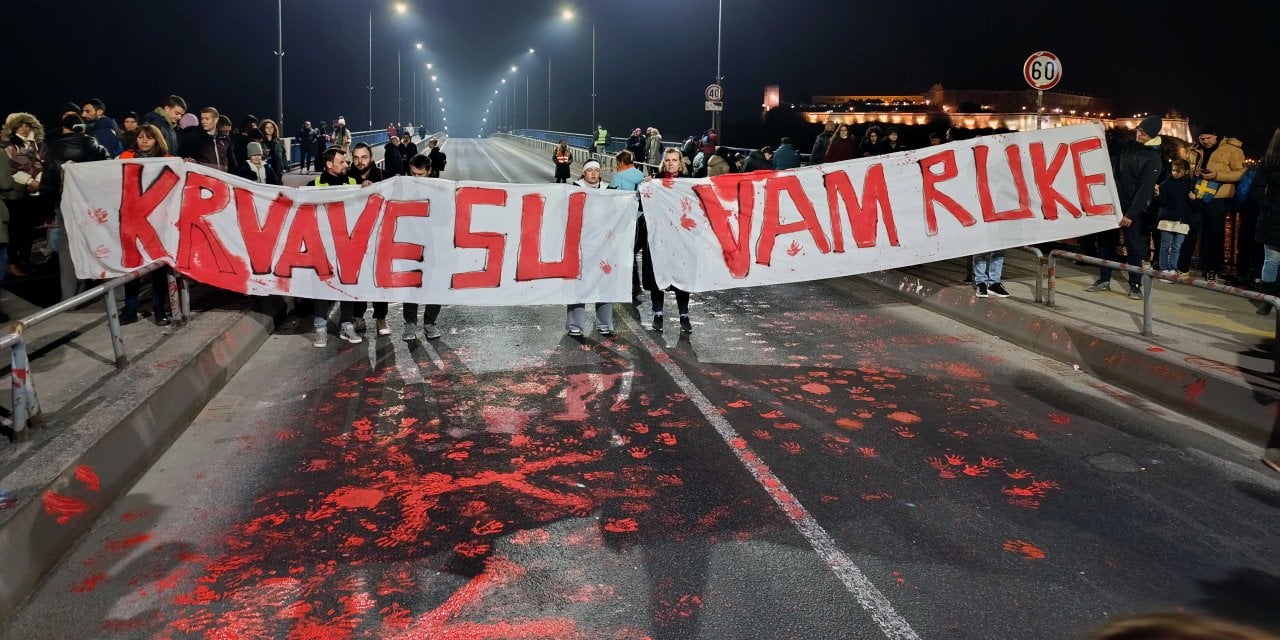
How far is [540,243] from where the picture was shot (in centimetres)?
974

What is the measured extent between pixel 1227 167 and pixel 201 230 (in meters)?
11.5

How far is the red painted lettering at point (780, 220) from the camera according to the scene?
1027 cm

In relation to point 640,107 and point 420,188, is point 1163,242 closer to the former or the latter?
point 420,188

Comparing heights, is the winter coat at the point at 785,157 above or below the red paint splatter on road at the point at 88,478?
above

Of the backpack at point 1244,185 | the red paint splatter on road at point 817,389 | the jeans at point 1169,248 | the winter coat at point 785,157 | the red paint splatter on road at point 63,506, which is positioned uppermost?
the winter coat at point 785,157

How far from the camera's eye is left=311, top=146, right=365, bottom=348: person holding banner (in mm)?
9578

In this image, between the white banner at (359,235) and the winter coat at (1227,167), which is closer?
the white banner at (359,235)

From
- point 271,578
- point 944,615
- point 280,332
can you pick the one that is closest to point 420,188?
point 280,332

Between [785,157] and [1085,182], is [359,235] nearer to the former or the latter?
[1085,182]

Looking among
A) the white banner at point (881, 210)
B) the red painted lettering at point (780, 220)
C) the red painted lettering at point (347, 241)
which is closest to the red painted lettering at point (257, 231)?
the red painted lettering at point (347, 241)

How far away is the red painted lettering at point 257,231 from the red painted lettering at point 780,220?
15.8 ft

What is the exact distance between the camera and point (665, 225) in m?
10.0

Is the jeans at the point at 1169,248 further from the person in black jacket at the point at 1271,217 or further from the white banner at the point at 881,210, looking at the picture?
the person in black jacket at the point at 1271,217

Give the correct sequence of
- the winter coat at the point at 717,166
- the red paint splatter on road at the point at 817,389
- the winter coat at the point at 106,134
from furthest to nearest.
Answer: the winter coat at the point at 717,166, the winter coat at the point at 106,134, the red paint splatter on road at the point at 817,389
